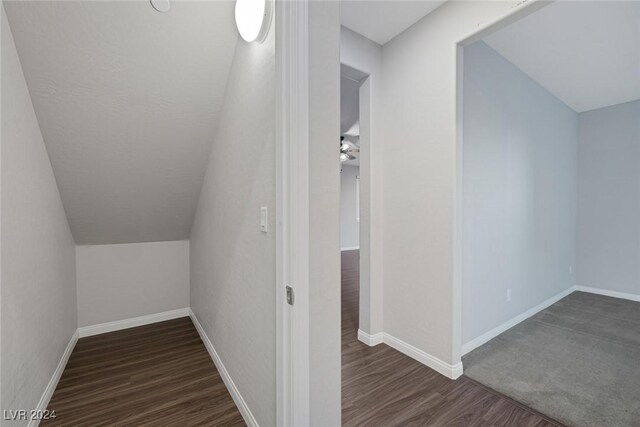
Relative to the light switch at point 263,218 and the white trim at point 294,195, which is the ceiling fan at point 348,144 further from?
the white trim at point 294,195

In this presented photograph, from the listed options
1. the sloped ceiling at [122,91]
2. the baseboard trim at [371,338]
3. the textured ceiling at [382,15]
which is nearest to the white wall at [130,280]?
the sloped ceiling at [122,91]

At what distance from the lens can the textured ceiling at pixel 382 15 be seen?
1.96 metres

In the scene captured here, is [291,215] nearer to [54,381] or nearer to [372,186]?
[372,186]

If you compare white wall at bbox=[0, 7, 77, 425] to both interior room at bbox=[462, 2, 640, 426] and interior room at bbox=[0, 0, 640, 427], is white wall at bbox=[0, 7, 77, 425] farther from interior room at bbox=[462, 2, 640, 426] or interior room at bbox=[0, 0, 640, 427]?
interior room at bbox=[462, 2, 640, 426]

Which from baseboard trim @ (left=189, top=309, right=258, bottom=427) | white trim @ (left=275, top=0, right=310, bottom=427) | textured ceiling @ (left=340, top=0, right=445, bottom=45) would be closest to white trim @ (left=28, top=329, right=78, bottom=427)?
baseboard trim @ (left=189, top=309, right=258, bottom=427)

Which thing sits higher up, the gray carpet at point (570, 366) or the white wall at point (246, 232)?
Answer: the white wall at point (246, 232)

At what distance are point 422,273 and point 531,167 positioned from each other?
1953 mm

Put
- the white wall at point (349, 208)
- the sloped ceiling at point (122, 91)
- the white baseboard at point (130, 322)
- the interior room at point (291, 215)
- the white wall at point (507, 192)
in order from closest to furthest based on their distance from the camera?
the interior room at point (291, 215) < the sloped ceiling at point (122, 91) < the white wall at point (507, 192) < the white baseboard at point (130, 322) < the white wall at point (349, 208)

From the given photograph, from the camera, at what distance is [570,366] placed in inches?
83.7

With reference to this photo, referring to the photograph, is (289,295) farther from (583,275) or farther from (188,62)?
(583,275)

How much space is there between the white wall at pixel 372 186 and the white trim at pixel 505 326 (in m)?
0.74

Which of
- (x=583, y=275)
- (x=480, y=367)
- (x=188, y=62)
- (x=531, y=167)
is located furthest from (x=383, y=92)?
(x=583, y=275)

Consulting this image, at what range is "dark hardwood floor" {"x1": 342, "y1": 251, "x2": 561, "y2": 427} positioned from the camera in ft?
5.24

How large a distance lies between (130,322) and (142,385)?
1.17 meters
